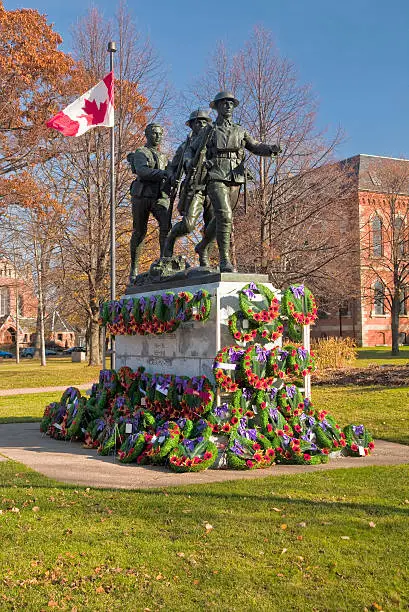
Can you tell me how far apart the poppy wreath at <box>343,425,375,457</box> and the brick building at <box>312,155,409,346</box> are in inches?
603

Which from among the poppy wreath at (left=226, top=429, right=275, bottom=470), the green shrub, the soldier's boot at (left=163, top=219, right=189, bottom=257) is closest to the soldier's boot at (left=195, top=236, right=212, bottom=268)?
the soldier's boot at (left=163, top=219, right=189, bottom=257)

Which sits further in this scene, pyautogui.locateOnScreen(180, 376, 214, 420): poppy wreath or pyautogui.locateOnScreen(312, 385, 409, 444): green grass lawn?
pyautogui.locateOnScreen(312, 385, 409, 444): green grass lawn

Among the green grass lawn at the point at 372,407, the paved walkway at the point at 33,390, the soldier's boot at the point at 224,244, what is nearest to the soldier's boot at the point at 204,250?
the soldier's boot at the point at 224,244

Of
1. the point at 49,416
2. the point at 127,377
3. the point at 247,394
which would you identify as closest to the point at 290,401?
the point at 247,394

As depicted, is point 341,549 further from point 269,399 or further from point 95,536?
point 269,399

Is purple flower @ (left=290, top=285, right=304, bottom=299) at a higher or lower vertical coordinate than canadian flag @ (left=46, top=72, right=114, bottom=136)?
lower

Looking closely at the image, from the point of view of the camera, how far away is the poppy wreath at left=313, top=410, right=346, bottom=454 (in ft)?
26.7

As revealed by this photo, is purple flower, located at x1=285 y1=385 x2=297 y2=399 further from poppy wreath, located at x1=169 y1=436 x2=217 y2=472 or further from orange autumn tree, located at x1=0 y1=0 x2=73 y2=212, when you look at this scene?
orange autumn tree, located at x1=0 y1=0 x2=73 y2=212

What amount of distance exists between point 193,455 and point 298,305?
2401mm

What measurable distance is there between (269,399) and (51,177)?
72.9ft

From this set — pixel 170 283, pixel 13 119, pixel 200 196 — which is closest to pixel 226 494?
pixel 170 283

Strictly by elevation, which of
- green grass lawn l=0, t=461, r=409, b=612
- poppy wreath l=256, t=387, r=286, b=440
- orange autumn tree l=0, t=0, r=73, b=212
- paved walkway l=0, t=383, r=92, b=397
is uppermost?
orange autumn tree l=0, t=0, r=73, b=212

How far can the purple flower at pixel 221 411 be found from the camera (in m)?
7.93

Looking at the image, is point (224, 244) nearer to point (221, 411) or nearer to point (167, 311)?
point (167, 311)
